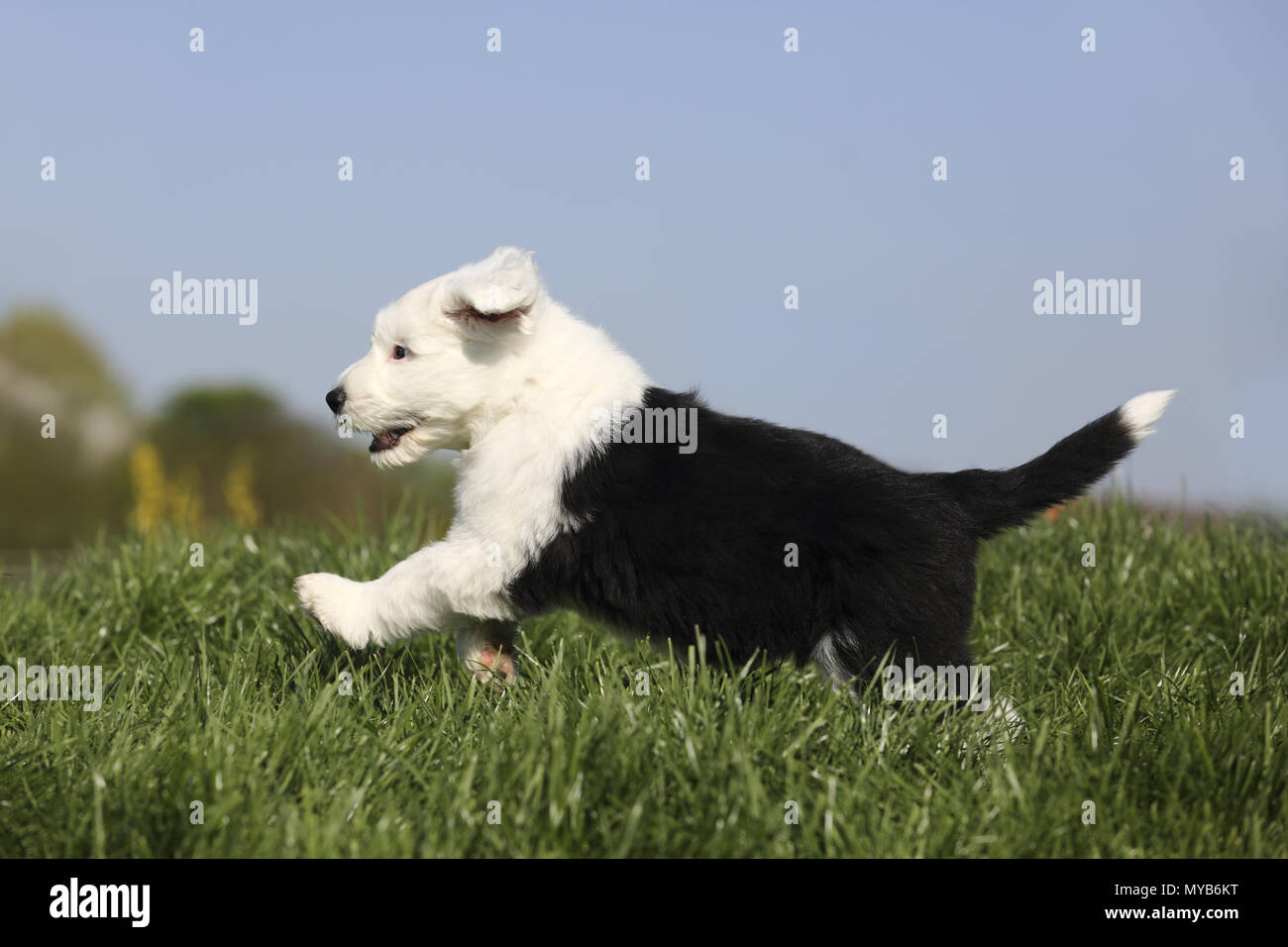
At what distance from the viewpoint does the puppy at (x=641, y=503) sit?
11.5 feet

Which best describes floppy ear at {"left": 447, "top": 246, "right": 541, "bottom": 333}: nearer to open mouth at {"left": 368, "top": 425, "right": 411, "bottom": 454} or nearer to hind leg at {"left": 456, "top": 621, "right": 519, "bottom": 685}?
open mouth at {"left": 368, "top": 425, "right": 411, "bottom": 454}

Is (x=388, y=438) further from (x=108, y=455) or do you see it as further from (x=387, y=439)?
(x=108, y=455)

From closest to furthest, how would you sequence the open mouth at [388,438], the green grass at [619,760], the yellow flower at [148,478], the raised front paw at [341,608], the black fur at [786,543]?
the green grass at [619,760] < the black fur at [786,543] < the raised front paw at [341,608] < the open mouth at [388,438] < the yellow flower at [148,478]

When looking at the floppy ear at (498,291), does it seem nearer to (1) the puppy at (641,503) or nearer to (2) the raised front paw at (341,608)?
(1) the puppy at (641,503)

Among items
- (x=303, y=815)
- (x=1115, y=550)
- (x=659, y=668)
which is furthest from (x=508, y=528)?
(x=1115, y=550)

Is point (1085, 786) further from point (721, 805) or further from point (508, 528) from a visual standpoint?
point (508, 528)

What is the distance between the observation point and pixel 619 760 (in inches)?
115

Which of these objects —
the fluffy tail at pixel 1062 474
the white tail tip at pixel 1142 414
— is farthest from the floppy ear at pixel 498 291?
the white tail tip at pixel 1142 414

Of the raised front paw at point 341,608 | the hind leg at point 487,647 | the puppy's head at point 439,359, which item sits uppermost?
the puppy's head at point 439,359

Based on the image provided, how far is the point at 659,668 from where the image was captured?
358 centimetres

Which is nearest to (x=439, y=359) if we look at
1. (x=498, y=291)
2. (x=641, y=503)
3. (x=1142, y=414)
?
(x=498, y=291)

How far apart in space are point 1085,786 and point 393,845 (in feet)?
6.15

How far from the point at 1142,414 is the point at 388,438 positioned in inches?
102

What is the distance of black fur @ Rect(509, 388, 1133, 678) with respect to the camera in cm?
346
